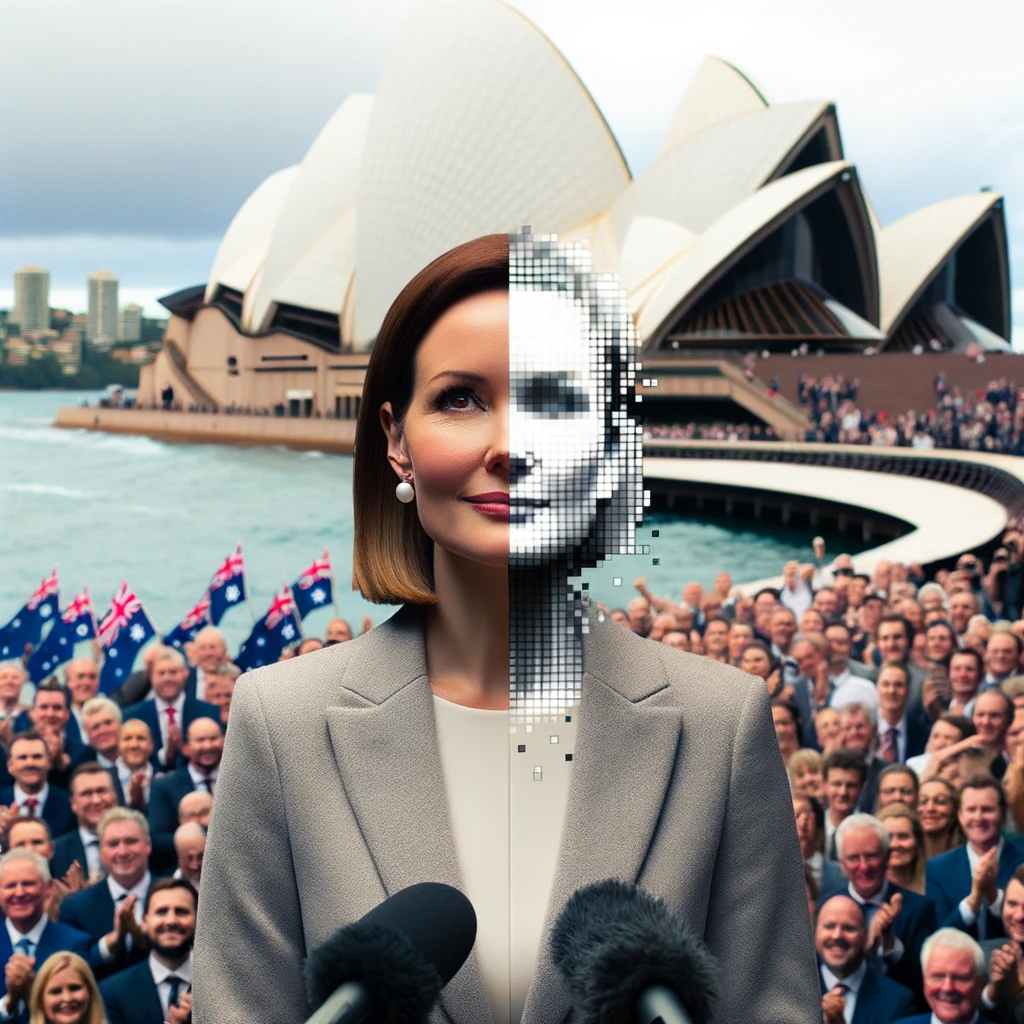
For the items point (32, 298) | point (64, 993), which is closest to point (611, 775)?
point (64, 993)

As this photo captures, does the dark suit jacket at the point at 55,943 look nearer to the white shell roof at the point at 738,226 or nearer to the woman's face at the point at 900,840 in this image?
the woman's face at the point at 900,840

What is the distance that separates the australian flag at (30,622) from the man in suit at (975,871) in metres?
5.62

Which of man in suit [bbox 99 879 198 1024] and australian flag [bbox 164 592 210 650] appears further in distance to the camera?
australian flag [bbox 164 592 210 650]

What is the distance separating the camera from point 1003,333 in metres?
13.1

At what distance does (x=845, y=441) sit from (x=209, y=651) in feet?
20.7

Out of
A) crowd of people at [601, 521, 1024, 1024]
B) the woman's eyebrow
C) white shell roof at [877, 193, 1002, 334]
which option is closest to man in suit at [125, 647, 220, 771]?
crowd of people at [601, 521, 1024, 1024]

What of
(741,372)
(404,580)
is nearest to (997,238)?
(741,372)

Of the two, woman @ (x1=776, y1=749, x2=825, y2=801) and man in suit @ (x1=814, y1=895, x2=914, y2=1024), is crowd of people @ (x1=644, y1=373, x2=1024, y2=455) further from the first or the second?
man in suit @ (x1=814, y1=895, x2=914, y2=1024)

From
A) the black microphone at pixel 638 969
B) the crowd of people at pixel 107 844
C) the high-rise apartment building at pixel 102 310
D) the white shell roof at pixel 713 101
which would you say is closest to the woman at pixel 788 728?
the crowd of people at pixel 107 844

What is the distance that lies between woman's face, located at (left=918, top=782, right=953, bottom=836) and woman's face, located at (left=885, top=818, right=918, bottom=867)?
0.13 metres

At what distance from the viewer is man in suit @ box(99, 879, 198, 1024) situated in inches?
167

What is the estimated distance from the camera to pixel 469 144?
14422mm

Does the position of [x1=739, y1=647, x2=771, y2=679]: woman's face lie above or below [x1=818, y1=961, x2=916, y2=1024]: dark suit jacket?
above

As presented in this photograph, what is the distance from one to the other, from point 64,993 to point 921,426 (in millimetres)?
8492
